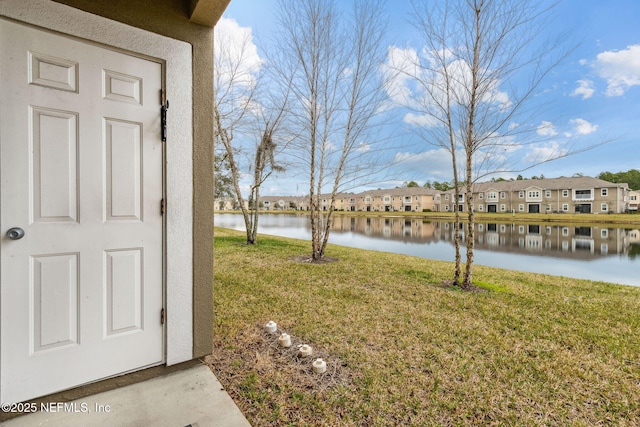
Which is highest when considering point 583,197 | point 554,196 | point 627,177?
point 627,177

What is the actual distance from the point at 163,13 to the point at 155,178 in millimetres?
1258

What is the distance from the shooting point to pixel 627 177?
4553 cm

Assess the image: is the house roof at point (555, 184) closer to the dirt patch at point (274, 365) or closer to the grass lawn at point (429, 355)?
the grass lawn at point (429, 355)

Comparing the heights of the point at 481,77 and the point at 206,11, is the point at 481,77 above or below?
above

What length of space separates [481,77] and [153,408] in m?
5.72

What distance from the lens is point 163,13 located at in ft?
6.68

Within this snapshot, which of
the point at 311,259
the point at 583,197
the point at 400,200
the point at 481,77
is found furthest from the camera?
the point at 400,200

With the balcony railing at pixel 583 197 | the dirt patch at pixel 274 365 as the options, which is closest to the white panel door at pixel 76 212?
the dirt patch at pixel 274 365

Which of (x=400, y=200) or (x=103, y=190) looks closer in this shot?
(x=103, y=190)

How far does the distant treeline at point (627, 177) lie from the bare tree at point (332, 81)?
59830 millimetres

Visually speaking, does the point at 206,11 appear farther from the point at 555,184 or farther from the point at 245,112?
the point at 555,184

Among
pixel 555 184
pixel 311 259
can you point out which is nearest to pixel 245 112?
pixel 311 259

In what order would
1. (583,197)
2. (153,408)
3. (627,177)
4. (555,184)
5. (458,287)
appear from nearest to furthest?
1. (153,408)
2. (458,287)
3. (583,197)
4. (555,184)
5. (627,177)

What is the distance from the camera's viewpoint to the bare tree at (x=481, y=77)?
4.16 m
